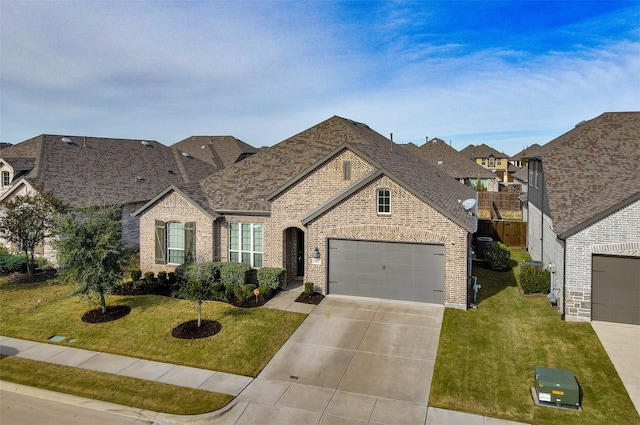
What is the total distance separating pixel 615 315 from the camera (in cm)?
1444

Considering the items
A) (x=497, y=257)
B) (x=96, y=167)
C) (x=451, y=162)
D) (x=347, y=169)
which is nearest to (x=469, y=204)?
(x=347, y=169)

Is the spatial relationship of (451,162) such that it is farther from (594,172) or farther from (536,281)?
(536,281)

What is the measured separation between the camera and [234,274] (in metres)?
18.8

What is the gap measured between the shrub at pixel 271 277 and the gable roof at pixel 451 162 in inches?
1321

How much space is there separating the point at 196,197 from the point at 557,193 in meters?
15.6

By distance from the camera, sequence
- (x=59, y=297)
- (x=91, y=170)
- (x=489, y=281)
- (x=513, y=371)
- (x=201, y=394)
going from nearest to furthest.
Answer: (x=201, y=394) → (x=513, y=371) → (x=59, y=297) → (x=489, y=281) → (x=91, y=170)

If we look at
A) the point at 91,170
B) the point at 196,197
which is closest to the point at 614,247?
the point at 196,197

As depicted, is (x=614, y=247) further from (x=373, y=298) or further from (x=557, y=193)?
(x=373, y=298)

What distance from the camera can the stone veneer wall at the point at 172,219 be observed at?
786 inches

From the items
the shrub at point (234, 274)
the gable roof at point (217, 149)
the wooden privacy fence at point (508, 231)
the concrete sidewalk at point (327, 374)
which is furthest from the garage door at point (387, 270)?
the gable roof at point (217, 149)

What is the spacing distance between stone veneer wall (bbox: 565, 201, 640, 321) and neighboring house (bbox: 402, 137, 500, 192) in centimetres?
3305

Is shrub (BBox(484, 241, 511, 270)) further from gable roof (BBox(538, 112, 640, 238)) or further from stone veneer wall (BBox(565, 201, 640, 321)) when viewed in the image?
stone veneer wall (BBox(565, 201, 640, 321))

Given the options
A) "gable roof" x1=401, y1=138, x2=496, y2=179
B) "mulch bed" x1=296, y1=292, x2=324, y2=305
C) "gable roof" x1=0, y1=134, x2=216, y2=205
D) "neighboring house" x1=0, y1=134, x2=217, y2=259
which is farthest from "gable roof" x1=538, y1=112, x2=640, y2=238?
"gable roof" x1=401, y1=138, x2=496, y2=179

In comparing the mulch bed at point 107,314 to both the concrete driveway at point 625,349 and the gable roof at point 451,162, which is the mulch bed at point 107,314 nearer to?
the concrete driveway at point 625,349
